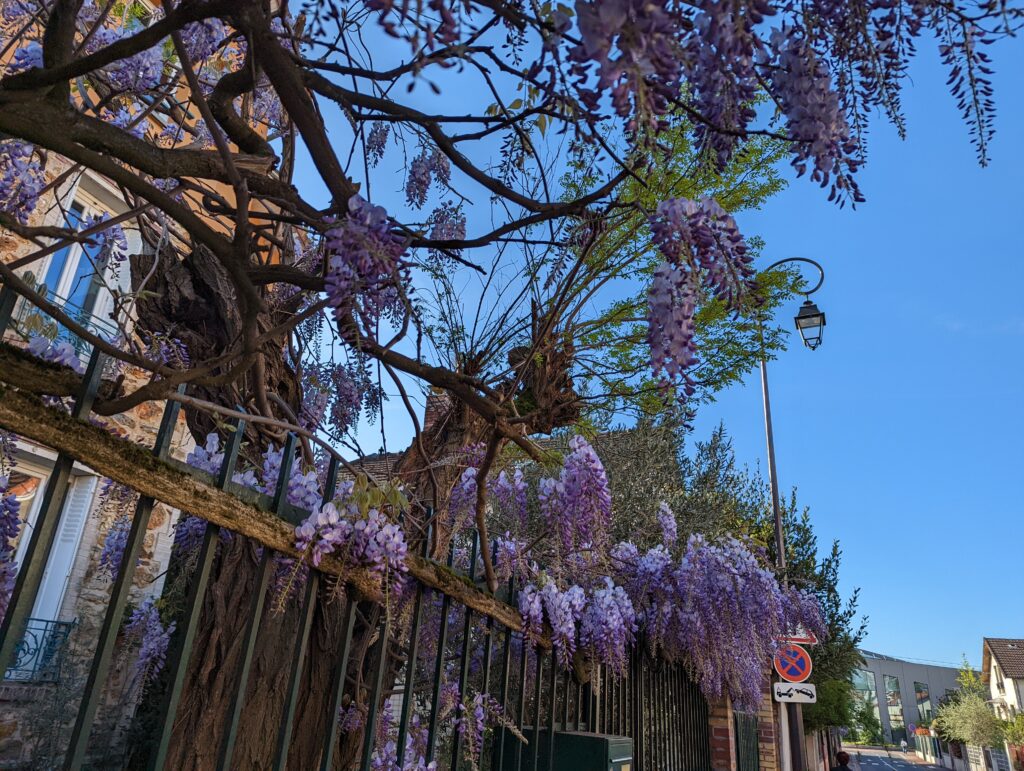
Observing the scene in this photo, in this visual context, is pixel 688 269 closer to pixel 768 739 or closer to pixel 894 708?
pixel 768 739

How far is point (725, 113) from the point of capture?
149 centimetres

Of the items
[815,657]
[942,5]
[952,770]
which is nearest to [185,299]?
[942,5]

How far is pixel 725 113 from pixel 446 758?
6.09 m

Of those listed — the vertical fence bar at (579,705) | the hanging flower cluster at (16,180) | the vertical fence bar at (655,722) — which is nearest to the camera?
the hanging flower cluster at (16,180)

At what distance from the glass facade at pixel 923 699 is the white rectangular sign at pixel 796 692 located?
3198 inches

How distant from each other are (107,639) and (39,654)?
18.1 ft

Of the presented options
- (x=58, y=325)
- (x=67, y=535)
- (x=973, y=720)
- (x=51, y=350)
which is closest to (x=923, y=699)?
(x=973, y=720)

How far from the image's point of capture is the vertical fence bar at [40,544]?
1.17m

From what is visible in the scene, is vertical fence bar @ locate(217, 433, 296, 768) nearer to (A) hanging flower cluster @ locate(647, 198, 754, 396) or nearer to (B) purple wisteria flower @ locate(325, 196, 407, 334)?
(B) purple wisteria flower @ locate(325, 196, 407, 334)

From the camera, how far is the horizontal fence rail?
1.30m

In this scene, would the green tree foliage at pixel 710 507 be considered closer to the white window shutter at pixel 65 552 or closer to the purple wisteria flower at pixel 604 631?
the purple wisteria flower at pixel 604 631

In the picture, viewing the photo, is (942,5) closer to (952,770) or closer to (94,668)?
(94,668)

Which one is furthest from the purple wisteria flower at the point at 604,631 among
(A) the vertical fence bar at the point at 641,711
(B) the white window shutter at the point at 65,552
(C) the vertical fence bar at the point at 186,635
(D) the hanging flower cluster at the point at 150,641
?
(B) the white window shutter at the point at 65,552

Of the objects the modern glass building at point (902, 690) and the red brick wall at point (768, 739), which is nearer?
the red brick wall at point (768, 739)
